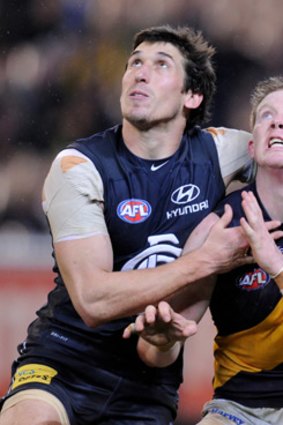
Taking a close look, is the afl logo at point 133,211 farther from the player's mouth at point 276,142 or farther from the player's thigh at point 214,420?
the player's thigh at point 214,420

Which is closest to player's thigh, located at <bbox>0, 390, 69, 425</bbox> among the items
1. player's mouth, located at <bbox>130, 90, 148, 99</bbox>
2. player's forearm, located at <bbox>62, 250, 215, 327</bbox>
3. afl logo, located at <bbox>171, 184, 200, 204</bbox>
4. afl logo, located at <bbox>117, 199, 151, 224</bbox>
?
player's forearm, located at <bbox>62, 250, 215, 327</bbox>

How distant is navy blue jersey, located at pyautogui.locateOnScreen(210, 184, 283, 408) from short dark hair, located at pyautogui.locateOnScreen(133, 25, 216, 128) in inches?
26.0

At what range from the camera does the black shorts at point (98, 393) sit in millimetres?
4016

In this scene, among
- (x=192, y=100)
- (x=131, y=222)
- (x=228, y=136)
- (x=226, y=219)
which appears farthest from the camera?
(x=192, y=100)

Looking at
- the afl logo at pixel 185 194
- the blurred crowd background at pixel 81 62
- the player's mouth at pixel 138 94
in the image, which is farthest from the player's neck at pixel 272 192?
the blurred crowd background at pixel 81 62

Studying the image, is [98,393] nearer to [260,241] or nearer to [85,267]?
[85,267]

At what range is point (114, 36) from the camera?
7027 millimetres

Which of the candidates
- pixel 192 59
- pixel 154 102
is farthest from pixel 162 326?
pixel 192 59

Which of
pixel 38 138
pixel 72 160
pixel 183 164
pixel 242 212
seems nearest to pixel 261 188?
pixel 242 212

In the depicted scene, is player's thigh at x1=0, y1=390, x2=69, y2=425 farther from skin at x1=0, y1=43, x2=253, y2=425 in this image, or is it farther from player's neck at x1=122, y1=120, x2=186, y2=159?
player's neck at x1=122, y1=120, x2=186, y2=159

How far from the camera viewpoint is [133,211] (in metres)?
4.02

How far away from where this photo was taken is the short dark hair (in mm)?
4391

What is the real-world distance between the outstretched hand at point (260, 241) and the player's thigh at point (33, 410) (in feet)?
2.93

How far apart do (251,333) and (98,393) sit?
2.05 feet
